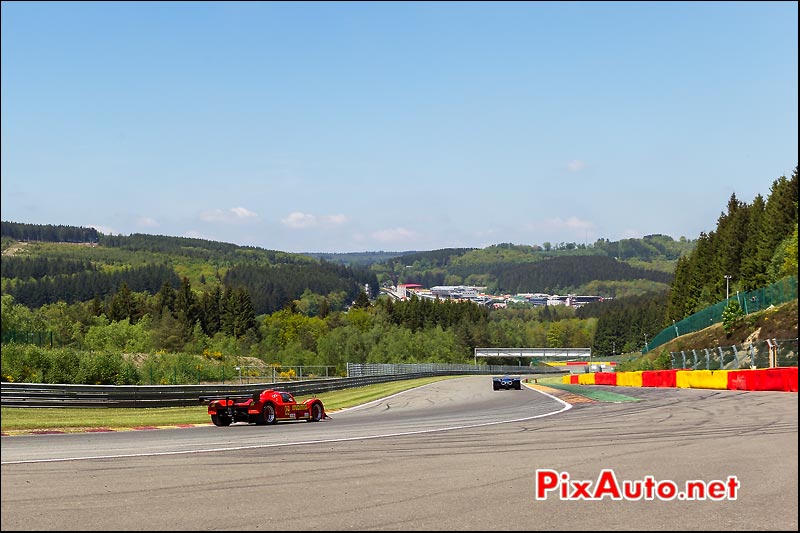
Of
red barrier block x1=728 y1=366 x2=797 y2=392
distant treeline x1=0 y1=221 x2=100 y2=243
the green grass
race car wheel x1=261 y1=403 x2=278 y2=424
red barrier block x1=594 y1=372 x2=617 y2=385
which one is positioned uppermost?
distant treeline x1=0 y1=221 x2=100 y2=243

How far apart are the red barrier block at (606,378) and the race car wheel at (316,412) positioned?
3472cm

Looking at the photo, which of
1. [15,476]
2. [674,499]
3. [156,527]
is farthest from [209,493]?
[674,499]

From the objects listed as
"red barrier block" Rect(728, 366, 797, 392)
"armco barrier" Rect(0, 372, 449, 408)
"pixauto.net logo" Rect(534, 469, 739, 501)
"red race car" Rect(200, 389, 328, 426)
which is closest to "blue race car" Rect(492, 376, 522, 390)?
"armco barrier" Rect(0, 372, 449, 408)

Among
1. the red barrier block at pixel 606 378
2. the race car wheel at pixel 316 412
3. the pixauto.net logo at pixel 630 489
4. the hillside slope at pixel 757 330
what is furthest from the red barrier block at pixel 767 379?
the red barrier block at pixel 606 378

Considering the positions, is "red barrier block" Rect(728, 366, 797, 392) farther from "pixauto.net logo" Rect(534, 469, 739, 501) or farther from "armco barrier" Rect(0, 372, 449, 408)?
"pixauto.net logo" Rect(534, 469, 739, 501)

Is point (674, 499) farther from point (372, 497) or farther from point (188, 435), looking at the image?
point (188, 435)

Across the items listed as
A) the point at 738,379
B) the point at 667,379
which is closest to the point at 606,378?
the point at 667,379

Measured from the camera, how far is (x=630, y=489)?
32.0 ft

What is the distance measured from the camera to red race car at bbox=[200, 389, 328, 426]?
24.1 meters

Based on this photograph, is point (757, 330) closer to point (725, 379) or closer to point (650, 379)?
point (650, 379)

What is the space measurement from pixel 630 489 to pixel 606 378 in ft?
170

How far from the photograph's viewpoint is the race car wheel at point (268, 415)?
24.1 meters

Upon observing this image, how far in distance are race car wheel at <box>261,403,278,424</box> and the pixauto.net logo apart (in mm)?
14565

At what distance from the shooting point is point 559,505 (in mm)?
8812
